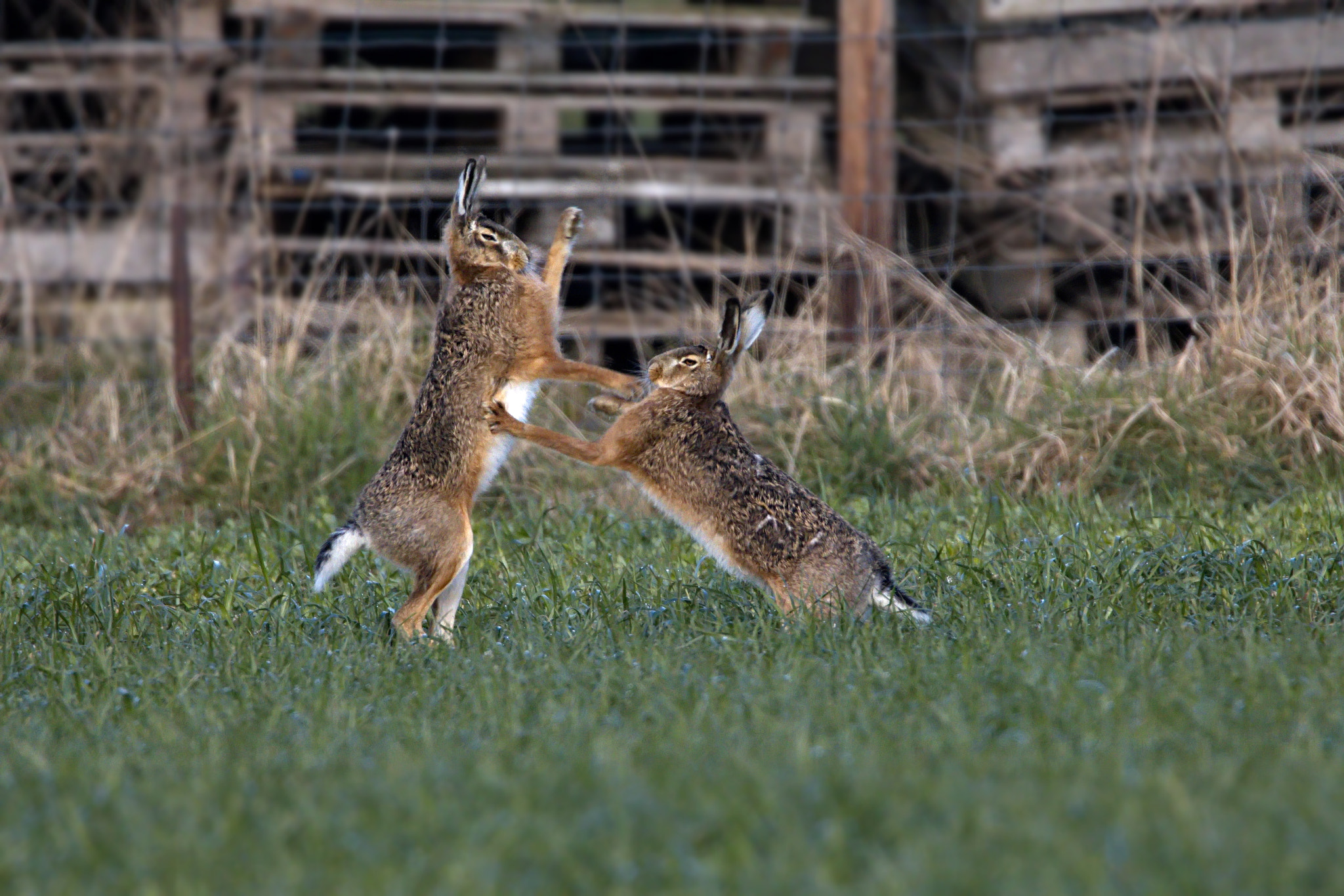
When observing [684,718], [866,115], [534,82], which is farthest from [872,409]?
[684,718]

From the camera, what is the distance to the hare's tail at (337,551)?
5160 mm

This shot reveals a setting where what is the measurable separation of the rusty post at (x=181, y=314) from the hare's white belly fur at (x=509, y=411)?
119 inches

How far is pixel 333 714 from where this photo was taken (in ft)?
12.9

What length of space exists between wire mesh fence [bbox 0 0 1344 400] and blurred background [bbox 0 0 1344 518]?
3cm

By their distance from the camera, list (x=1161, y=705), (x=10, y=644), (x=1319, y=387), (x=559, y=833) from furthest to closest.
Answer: (x=1319, y=387)
(x=10, y=644)
(x=1161, y=705)
(x=559, y=833)

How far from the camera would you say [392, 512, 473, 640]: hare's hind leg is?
196 inches

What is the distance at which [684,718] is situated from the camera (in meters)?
3.75

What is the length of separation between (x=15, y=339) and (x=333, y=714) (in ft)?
20.6

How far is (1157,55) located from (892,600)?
510 cm

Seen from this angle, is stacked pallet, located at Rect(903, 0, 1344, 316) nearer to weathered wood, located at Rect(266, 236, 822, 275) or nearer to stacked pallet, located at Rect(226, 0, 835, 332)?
stacked pallet, located at Rect(226, 0, 835, 332)

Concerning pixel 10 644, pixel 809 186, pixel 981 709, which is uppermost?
pixel 809 186

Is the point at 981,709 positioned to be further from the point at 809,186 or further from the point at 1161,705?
the point at 809,186

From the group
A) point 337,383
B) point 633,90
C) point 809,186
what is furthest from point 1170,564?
point 633,90

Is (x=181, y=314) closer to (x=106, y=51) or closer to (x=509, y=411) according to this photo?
(x=106, y=51)
